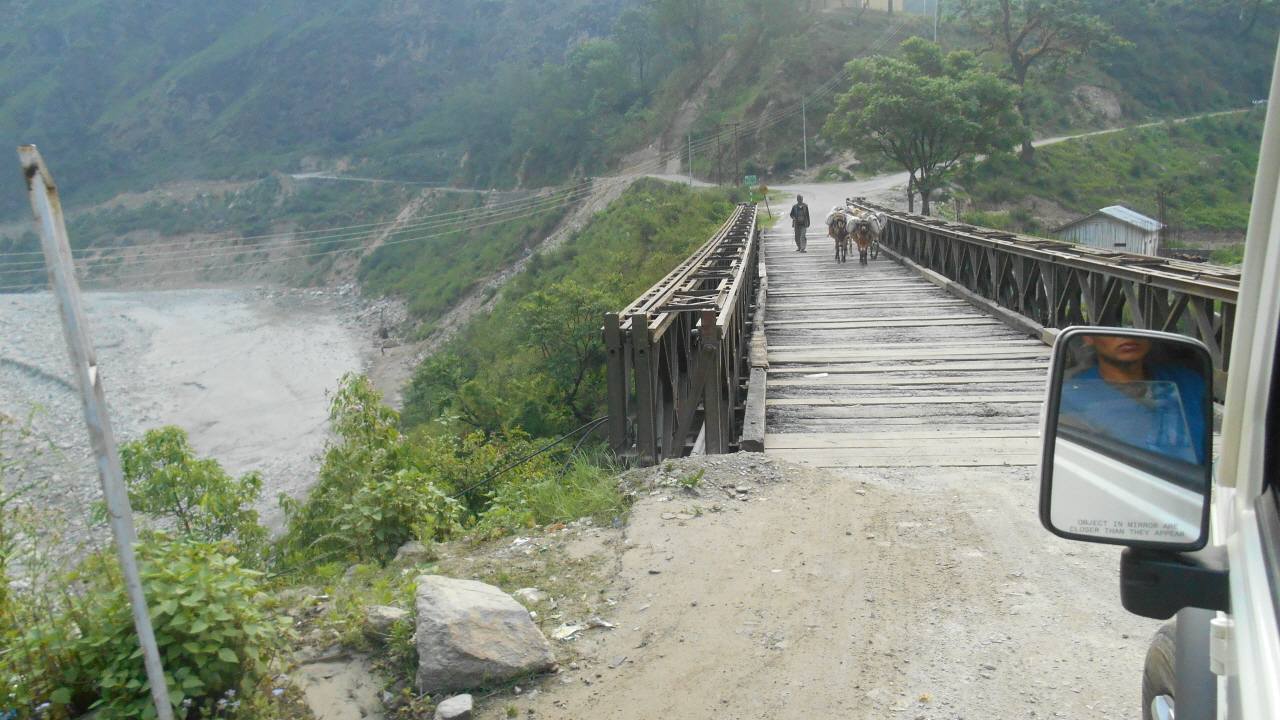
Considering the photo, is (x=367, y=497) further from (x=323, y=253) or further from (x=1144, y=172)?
(x=323, y=253)

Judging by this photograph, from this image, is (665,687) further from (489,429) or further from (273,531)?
(273,531)

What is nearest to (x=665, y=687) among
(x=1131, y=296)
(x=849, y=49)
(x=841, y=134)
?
(x=1131, y=296)

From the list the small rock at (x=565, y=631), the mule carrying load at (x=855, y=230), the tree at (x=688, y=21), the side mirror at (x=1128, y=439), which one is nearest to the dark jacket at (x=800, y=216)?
the mule carrying load at (x=855, y=230)

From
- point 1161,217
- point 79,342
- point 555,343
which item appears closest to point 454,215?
point 1161,217

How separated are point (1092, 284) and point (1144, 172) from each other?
4555cm

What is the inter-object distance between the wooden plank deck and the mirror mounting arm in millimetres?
4903

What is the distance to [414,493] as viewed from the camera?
609cm

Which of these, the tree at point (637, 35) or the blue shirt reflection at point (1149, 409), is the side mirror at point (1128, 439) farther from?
the tree at point (637, 35)

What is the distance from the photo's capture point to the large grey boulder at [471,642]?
11.7 feet

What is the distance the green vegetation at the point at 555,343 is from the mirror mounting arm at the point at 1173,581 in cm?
950

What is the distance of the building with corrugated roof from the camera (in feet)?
80.9

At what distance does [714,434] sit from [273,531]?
22.6 meters

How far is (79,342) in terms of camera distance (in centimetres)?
233

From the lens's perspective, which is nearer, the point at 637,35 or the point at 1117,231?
the point at 1117,231
